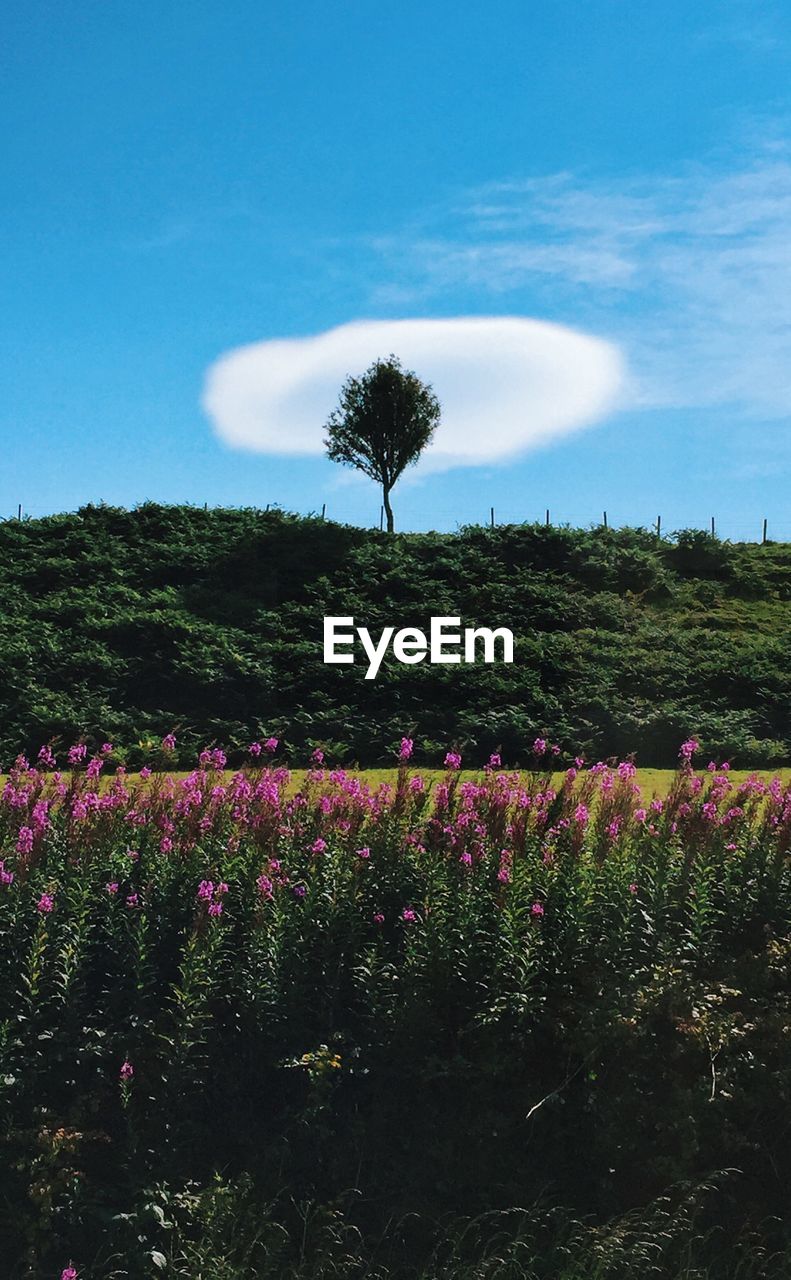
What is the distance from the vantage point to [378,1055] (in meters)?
4.70

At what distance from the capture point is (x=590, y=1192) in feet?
14.9

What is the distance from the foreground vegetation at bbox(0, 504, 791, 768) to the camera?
14.8 m

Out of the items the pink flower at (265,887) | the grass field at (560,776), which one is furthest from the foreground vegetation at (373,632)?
the pink flower at (265,887)

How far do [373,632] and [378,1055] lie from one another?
13852mm

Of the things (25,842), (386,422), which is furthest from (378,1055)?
(386,422)

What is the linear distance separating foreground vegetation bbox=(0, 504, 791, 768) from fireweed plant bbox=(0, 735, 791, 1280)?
751cm

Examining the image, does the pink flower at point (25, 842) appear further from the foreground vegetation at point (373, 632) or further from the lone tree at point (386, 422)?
the lone tree at point (386, 422)

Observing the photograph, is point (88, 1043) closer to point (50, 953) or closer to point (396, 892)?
point (50, 953)

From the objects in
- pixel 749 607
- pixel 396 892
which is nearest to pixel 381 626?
pixel 749 607

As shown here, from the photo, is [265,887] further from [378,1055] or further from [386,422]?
[386,422]

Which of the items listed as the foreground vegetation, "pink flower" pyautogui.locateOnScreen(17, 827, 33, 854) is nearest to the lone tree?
the foreground vegetation

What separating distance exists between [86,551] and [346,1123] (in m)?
18.5

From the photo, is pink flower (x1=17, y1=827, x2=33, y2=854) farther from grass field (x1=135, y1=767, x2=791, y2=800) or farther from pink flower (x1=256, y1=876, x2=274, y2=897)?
grass field (x1=135, y1=767, x2=791, y2=800)

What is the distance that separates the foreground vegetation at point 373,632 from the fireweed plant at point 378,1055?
24.6 feet
